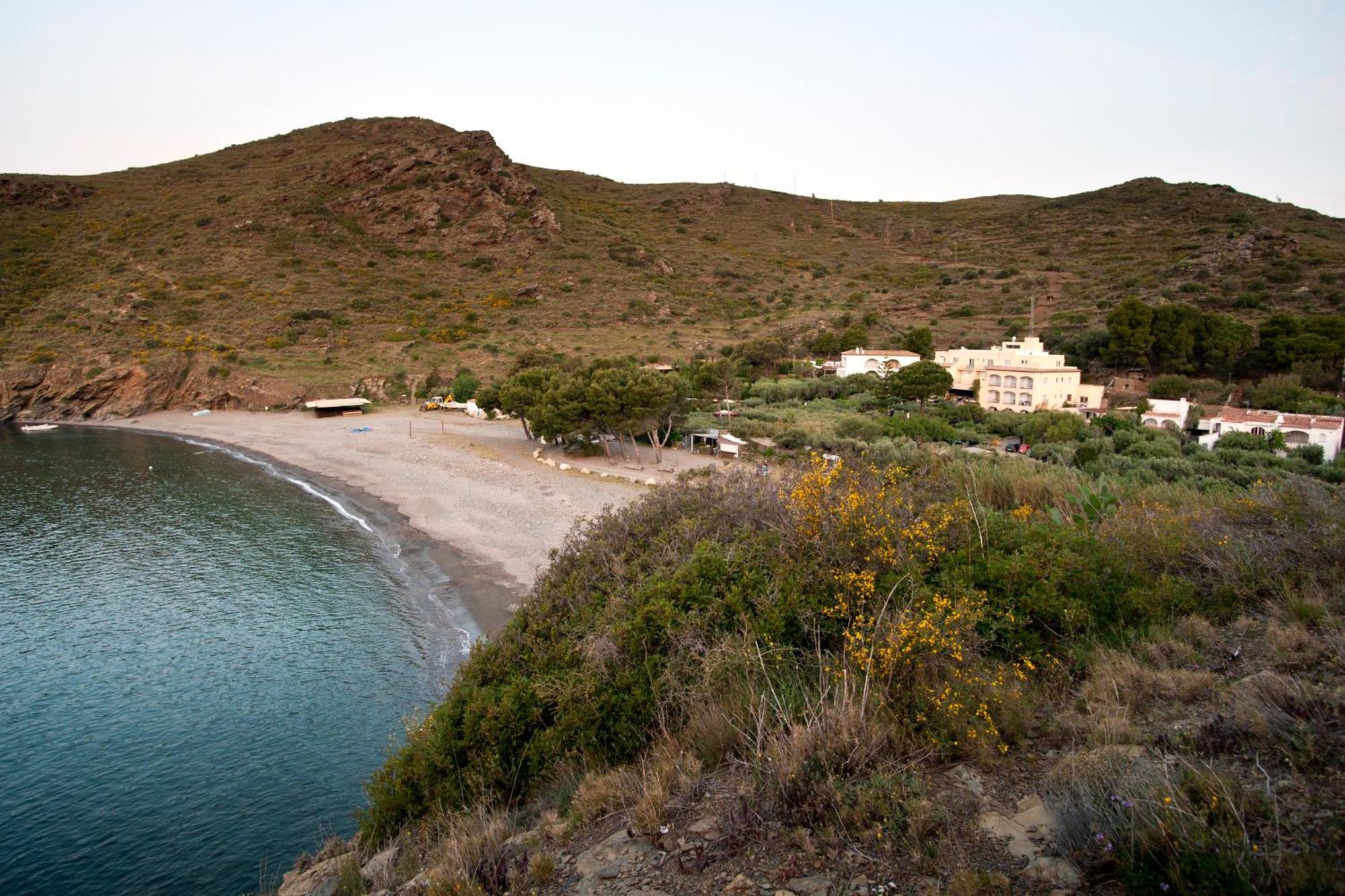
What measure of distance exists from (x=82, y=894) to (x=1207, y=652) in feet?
39.4

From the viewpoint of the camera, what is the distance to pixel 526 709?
6.00 m

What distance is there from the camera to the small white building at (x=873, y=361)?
42.8m

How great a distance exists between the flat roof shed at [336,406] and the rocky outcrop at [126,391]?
2272mm

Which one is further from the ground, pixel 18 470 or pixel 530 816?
pixel 530 816

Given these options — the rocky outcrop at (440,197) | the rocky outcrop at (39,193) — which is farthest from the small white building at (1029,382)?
the rocky outcrop at (39,193)

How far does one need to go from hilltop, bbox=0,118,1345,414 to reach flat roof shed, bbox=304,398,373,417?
2.35 m

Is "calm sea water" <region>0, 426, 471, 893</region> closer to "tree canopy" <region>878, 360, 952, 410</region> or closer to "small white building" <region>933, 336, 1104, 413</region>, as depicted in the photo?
"tree canopy" <region>878, 360, 952, 410</region>

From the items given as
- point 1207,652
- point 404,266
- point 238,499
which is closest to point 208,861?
point 1207,652

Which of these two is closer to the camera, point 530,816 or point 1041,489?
point 530,816

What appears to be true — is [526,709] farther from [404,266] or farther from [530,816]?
[404,266]

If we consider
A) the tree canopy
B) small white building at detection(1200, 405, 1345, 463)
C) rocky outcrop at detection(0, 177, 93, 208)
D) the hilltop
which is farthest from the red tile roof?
rocky outcrop at detection(0, 177, 93, 208)

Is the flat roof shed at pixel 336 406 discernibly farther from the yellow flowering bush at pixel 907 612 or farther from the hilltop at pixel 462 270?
the yellow flowering bush at pixel 907 612

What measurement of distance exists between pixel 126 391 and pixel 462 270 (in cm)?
3150

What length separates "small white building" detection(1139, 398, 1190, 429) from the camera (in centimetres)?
2973
